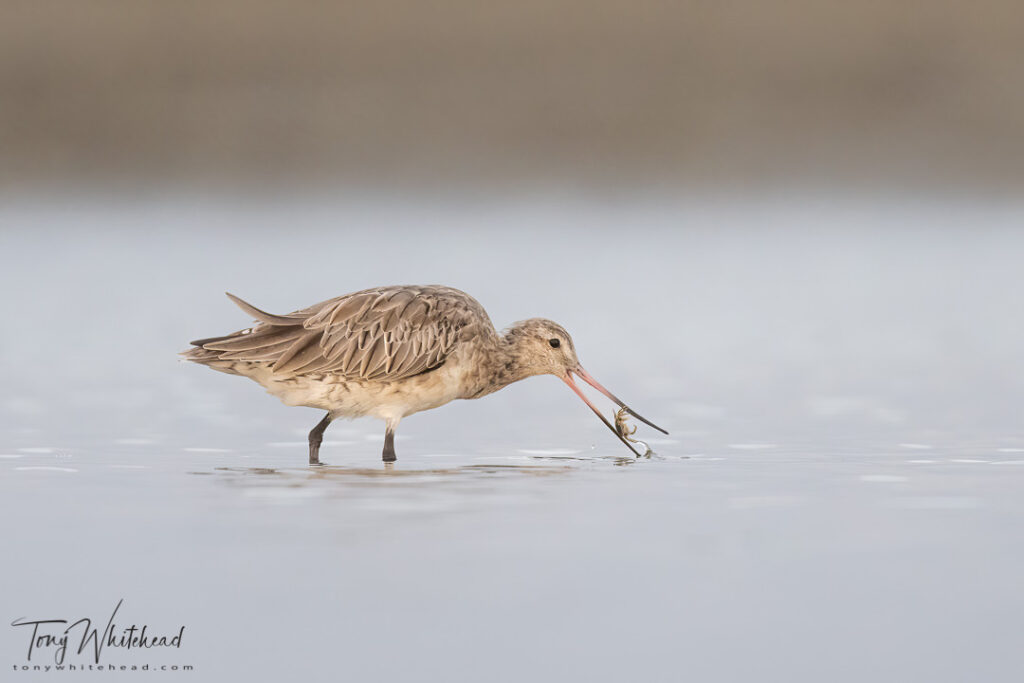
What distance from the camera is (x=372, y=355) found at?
7.25 metres

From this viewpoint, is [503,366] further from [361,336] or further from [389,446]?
[389,446]

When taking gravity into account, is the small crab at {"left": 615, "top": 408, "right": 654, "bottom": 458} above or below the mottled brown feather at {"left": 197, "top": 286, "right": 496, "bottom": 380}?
below

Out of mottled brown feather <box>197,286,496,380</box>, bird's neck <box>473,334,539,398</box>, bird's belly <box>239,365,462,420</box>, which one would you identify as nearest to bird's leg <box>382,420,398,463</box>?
bird's belly <box>239,365,462,420</box>

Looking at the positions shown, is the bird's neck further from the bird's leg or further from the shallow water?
the bird's leg

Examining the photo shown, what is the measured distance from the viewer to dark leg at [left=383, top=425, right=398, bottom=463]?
269 inches

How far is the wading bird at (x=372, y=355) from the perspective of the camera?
7188mm

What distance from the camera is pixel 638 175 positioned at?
16.4 metres

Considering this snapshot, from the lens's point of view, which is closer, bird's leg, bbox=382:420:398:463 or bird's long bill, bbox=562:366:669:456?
bird's leg, bbox=382:420:398:463

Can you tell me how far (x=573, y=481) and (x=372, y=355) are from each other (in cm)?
150

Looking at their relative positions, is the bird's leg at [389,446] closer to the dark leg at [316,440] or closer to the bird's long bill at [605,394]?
the dark leg at [316,440]

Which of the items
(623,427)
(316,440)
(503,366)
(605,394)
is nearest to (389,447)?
(316,440)

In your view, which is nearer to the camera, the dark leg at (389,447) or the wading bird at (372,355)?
the dark leg at (389,447)

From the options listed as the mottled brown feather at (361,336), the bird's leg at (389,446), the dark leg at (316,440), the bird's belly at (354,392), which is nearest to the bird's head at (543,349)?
the mottled brown feather at (361,336)

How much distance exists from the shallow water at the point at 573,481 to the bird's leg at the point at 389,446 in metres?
0.06
